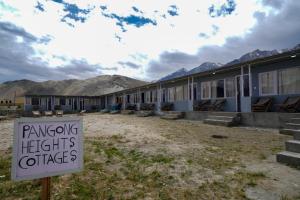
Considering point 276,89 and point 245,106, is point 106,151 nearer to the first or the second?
point 245,106

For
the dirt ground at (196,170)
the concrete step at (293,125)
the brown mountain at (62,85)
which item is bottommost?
the dirt ground at (196,170)

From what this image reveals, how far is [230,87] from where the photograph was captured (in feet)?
46.1

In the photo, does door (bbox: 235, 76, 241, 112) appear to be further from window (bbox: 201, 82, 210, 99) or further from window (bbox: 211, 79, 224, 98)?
window (bbox: 201, 82, 210, 99)

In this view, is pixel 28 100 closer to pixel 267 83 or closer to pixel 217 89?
pixel 217 89

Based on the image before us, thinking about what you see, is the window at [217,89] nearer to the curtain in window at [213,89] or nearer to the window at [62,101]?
the curtain in window at [213,89]

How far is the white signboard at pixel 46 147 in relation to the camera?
2.38 m

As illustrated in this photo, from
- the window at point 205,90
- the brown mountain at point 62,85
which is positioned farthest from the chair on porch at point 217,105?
the brown mountain at point 62,85

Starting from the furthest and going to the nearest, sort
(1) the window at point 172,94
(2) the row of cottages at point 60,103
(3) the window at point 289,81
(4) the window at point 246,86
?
(2) the row of cottages at point 60,103 → (1) the window at point 172,94 → (4) the window at point 246,86 → (3) the window at point 289,81

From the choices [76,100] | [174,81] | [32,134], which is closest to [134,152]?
[32,134]

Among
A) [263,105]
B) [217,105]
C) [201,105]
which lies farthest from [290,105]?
[201,105]

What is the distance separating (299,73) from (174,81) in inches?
390

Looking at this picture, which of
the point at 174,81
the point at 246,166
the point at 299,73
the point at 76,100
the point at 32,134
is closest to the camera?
the point at 32,134

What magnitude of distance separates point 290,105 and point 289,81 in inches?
60.0

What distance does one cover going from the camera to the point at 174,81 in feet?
62.1
